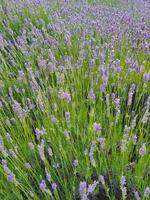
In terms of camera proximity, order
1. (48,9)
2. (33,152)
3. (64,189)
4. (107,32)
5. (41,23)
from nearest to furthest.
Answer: (64,189), (33,152), (107,32), (41,23), (48,9)

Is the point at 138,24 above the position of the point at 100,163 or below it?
above

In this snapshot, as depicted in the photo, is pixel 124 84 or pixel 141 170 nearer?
pixel 141 170

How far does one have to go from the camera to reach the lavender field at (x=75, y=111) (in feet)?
5.48

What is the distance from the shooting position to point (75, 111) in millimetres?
2146

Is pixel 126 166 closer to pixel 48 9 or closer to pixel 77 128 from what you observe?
pixel 77 128

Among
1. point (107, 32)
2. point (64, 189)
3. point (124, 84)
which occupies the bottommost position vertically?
point (64, 189)

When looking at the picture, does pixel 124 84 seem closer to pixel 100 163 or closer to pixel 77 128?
pixel 77 128

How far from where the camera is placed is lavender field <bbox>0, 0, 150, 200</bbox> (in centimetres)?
167

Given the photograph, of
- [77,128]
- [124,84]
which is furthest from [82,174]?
[124,84]

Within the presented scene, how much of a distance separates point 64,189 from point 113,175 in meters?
0.27

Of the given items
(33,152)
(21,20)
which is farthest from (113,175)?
(21,20)

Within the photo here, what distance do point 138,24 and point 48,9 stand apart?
4.32ft

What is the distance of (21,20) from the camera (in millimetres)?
3871

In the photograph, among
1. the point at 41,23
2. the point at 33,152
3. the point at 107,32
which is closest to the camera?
the point at 33,152
